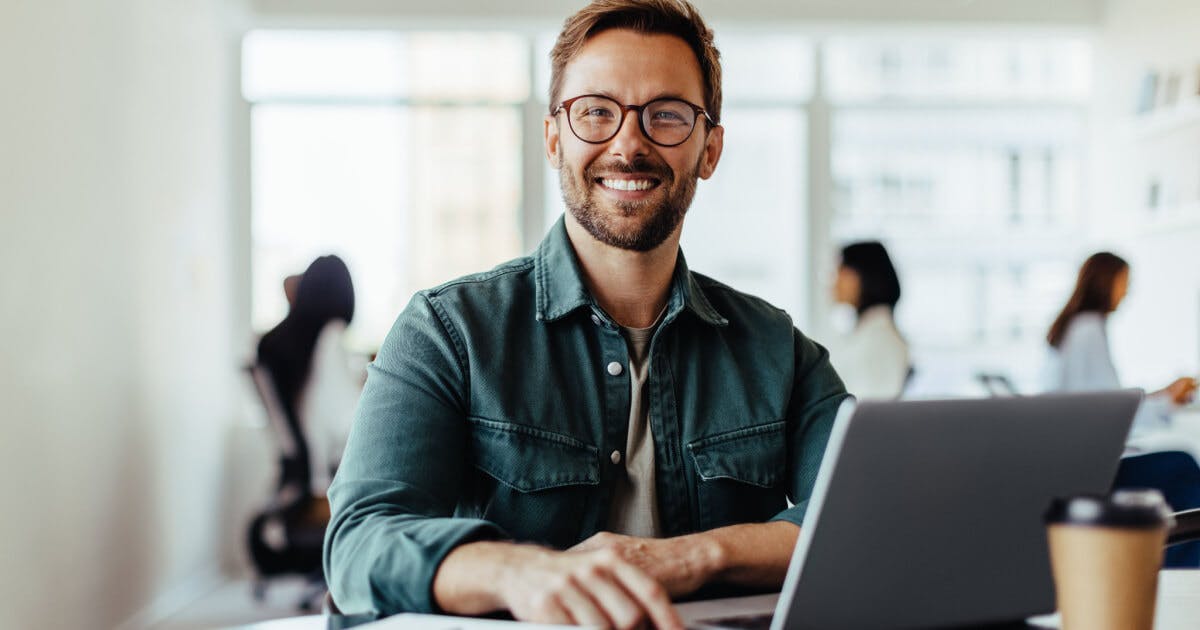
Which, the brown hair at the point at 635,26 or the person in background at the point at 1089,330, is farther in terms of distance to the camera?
the person in background at the point at 1089,330

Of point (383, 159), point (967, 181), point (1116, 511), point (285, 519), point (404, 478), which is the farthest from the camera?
point (967, 181)

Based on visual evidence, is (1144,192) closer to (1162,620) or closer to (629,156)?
(629,156)

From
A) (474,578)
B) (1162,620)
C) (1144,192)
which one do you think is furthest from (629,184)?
(1144,192)

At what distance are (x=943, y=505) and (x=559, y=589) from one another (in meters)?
0.28

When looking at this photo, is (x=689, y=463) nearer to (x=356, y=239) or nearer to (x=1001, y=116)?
(x=356, y=239)

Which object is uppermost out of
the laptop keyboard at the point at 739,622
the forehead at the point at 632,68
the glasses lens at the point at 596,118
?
the forehead at the point at 632,68

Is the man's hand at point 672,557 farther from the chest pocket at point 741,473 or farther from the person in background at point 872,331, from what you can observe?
the person in background at point 872,331

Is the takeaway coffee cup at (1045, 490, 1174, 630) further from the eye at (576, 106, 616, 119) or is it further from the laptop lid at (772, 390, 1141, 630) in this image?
the eye at (576, 106, 616, 119)

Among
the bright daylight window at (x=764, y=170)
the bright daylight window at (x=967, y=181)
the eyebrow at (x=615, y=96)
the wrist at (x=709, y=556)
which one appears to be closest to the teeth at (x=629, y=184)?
the eyebrow at (x=615, y=96)

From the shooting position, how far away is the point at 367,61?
17.0ft

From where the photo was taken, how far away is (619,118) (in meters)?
1.36

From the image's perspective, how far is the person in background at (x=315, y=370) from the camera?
142 inches

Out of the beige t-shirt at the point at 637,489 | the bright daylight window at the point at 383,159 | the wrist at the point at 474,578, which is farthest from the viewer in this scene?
the bright daylight window at the point at 383,159

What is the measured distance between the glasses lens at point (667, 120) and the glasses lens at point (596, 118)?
40 mm
